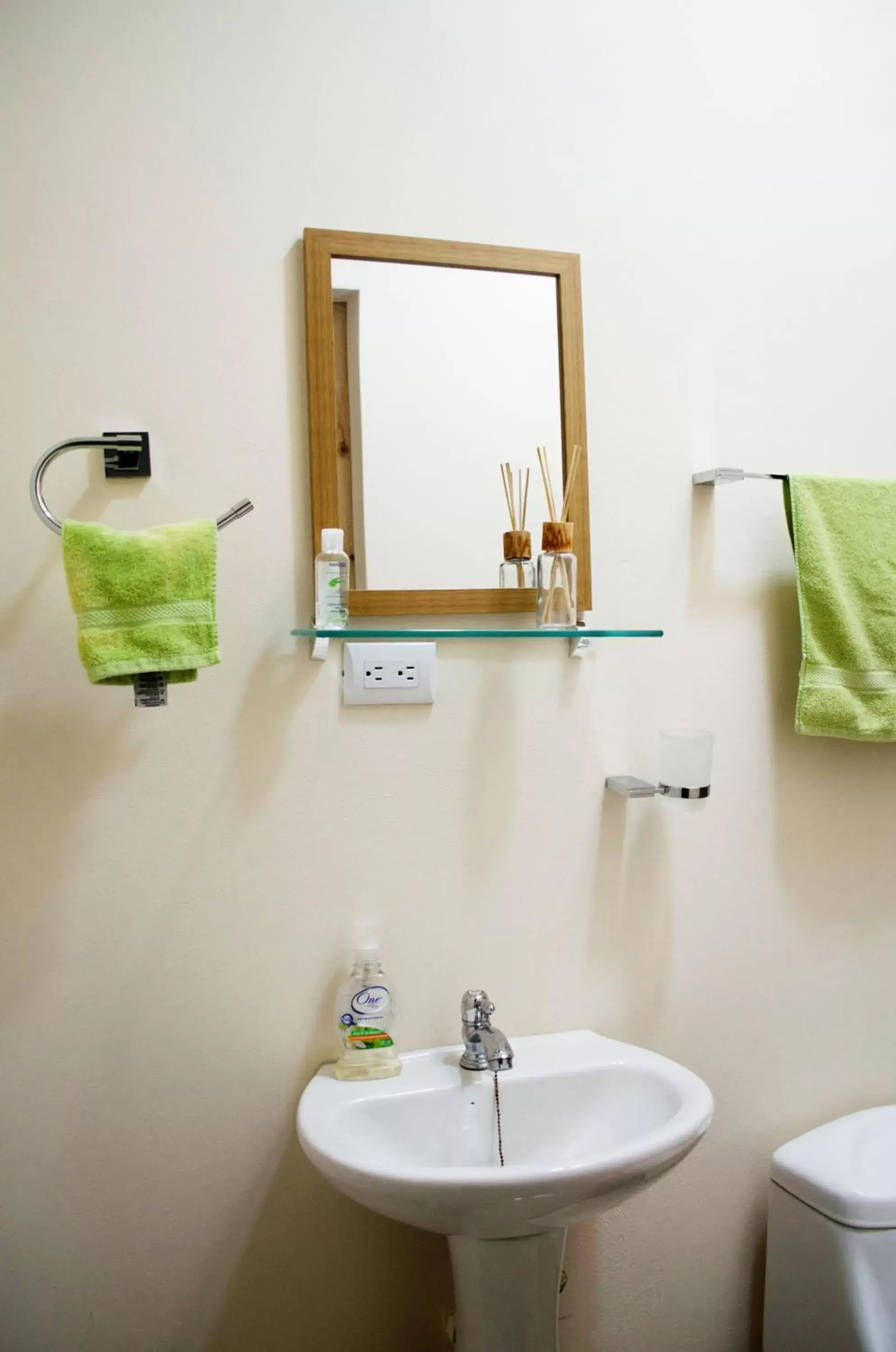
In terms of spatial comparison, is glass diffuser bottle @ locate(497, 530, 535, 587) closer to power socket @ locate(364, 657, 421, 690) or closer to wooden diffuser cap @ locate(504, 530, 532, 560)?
wooden diffuser cap @ locate(504, 530, 532, 560)

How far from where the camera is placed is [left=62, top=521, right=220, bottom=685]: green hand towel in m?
1.06

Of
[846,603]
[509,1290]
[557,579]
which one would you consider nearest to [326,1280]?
[509,1290]

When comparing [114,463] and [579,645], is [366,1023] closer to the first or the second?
[579,645]

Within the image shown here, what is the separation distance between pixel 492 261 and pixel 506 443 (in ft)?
0.84

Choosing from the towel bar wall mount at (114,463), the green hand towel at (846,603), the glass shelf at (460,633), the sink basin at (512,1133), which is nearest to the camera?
the sink basin at (512,1133)

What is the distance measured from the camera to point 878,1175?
134 cm

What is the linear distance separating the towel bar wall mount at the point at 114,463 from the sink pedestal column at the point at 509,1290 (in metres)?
0.94

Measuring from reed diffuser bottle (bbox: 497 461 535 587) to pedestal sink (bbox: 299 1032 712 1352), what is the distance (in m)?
0.67

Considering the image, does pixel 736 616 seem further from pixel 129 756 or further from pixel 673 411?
pixel 129 756

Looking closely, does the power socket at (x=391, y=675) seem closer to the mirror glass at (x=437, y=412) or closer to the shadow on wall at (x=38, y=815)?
the mirror glass at (x=437, y=412)

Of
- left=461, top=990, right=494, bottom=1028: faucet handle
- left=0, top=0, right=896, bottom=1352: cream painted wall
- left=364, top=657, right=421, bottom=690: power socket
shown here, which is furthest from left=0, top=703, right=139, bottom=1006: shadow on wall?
left=461, top=990, right=494, bottom=1028: faucet handle

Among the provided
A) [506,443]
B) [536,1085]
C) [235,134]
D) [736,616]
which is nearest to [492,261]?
[506,443]

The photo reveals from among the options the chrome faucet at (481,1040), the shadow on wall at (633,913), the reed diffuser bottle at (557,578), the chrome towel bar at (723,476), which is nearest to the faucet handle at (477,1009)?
the chrome faucet at (481,1040)

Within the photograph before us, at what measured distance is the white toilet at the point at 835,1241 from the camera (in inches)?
49.9
